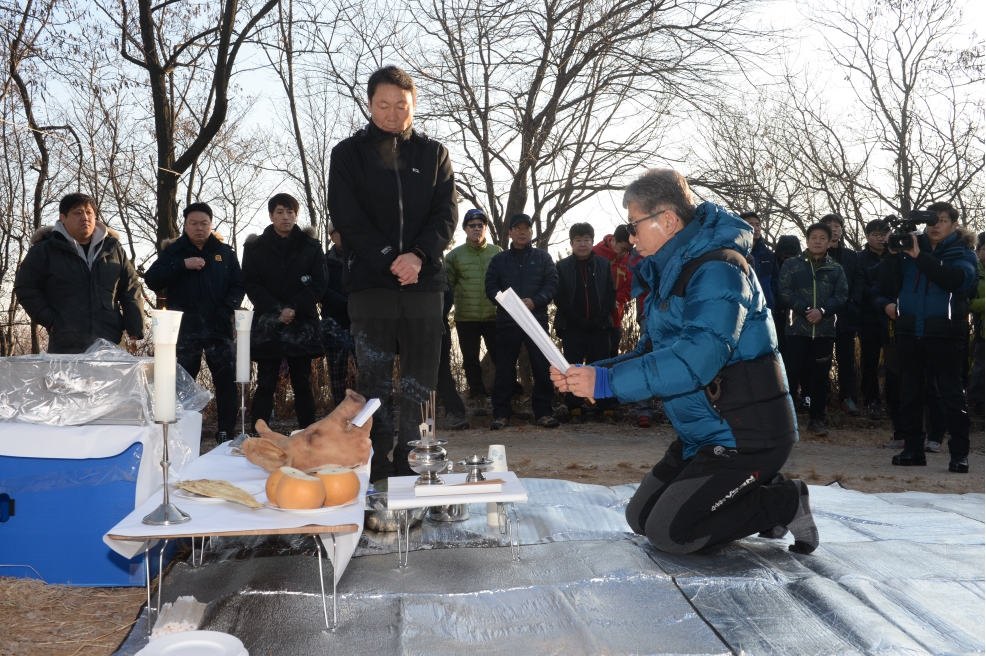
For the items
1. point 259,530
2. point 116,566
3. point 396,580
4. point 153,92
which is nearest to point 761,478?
point 396,580

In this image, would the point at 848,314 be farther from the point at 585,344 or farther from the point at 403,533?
the point at 403,533

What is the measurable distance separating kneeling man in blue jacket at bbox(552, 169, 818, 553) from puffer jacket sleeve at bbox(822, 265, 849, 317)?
4512 millimetres

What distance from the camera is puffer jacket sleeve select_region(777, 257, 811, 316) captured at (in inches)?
291

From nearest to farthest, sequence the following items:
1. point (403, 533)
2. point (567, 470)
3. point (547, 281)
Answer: point (403, 533) → point (567, 470) → point (547, 281)

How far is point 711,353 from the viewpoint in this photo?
286 cm

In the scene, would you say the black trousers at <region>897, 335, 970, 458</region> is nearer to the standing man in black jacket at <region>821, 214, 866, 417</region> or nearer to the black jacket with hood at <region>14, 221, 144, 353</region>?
the standing man in black jacket at <region>821, 214, 866, 417</region>

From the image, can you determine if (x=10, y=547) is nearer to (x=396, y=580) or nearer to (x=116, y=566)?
(x=116, y=566)

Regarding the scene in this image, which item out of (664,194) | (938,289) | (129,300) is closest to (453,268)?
(129,300)

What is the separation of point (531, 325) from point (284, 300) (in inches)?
152

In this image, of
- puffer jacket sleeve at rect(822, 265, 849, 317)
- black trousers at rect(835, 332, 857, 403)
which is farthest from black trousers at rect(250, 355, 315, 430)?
black trousers at rect(835, 332, 857, 403)

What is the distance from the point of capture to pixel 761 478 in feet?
10.3

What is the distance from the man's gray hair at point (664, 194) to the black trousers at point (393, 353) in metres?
1.46

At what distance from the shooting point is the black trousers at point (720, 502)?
3.09 metres

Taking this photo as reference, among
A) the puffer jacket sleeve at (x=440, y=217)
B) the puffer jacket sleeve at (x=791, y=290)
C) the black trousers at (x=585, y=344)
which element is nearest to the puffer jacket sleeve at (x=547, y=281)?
the black trousers at (x=585, y=344)
